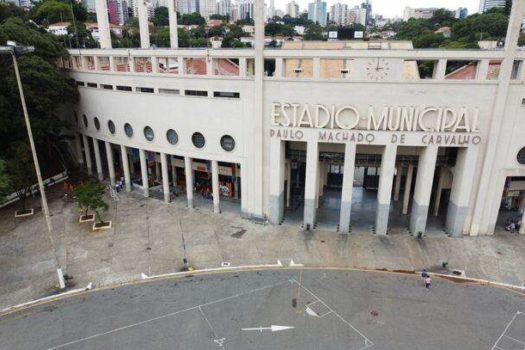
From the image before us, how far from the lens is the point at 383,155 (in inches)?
1239

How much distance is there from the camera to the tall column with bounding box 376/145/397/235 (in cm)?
3036

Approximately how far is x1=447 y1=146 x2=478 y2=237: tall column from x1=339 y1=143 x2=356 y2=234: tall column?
869cm

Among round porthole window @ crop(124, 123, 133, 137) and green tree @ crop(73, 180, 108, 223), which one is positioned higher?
round porthole window @ crop(124, 123, 133, 137)

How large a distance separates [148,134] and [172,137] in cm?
315

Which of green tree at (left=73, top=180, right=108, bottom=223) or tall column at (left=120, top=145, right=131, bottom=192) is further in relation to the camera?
tall column at (left=120, top=145, right=131, bottom=192)

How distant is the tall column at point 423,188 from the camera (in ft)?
99.3

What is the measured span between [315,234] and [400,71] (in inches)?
582

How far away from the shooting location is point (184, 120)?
35562mm

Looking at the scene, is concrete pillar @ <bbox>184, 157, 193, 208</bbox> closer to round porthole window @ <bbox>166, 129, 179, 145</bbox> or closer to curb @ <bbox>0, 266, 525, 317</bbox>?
round porthole window @ <bbox>166, 129, 179, 145</bbox>

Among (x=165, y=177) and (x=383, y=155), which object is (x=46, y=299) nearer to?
(x=165, y=177)

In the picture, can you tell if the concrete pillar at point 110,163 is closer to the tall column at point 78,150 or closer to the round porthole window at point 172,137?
the tall column at point 78,150

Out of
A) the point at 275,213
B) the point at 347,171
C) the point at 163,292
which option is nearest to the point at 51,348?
the point at 163,292

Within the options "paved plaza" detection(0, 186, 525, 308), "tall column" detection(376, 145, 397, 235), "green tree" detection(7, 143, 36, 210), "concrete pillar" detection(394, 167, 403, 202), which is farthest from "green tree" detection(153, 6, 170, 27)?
"tall column" detection(376, 145, 397, 235)

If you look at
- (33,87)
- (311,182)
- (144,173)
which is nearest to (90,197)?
(144,173)
